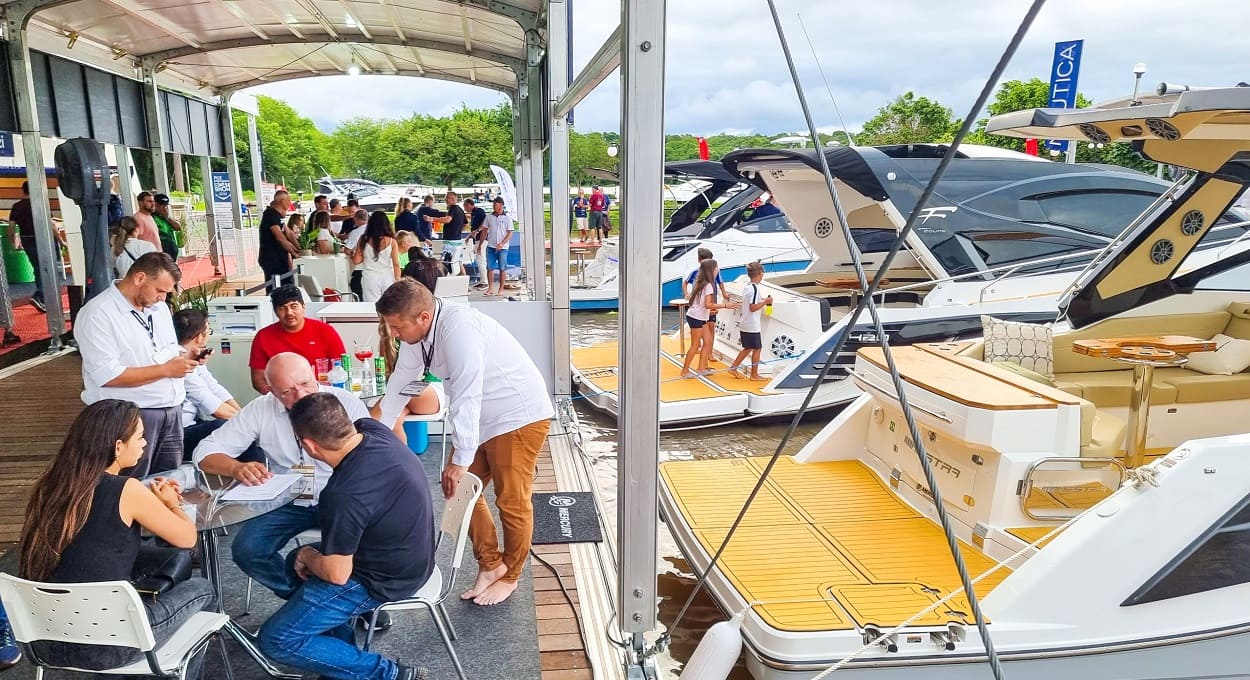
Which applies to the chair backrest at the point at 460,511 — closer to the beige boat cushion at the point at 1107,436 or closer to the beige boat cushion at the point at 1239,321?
the beige boat cushion at the point at 1107,436

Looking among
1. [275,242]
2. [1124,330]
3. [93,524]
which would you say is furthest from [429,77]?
[93,524]

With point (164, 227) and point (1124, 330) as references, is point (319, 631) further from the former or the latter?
point (164, 227)

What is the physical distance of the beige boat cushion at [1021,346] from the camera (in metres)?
5.12

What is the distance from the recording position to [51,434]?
216 inches

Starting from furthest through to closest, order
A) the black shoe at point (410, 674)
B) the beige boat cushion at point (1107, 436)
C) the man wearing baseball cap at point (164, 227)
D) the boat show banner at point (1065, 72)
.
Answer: the boat show banner at point (1065, 72), the man wearing baseball cap at point (164, 227), the beige boat cushion at point (1107, 436), the black shoe at point (410, 674)

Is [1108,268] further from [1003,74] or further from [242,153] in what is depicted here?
[242,153]

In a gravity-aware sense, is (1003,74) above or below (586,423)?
above

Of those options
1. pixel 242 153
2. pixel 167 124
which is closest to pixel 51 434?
pixel 167 124

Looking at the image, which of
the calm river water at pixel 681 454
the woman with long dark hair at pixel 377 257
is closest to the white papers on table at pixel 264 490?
the calm river water at pixel 681 454

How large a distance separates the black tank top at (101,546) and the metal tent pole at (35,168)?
688cm

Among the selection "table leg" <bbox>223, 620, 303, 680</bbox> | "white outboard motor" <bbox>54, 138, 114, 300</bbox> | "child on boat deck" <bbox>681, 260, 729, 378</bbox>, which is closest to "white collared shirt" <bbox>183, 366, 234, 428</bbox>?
"table leg" <bbox>223, 620, 303, 680</bbox>

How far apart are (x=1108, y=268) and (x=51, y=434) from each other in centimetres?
731

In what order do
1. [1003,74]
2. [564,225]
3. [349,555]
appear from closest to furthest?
[1003,74] < [349,555] < [564,225]

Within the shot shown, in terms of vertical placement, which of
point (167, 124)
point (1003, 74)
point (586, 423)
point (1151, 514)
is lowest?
point (586, 423)
